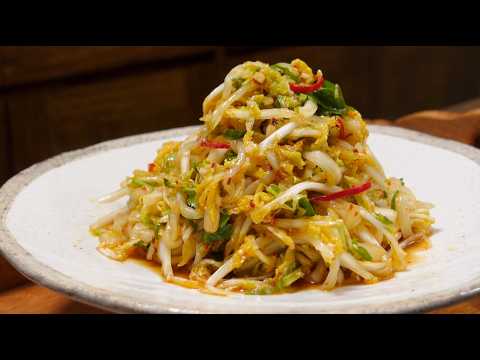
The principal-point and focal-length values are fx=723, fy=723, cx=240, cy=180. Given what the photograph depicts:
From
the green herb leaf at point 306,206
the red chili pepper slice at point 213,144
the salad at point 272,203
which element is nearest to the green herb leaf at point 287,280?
the salad at point 272,203

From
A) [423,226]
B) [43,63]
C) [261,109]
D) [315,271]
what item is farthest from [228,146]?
[43,63]

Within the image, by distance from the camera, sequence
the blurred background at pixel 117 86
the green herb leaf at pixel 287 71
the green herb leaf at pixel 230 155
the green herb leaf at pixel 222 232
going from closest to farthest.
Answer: the green herb leaf at pixel 222 232 < the green herb leaf at pixel 230 155 < the green herb leaf at pixel 287 71 < the blurred background at pixel 117 86

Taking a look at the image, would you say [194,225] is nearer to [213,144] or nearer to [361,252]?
[213,144]

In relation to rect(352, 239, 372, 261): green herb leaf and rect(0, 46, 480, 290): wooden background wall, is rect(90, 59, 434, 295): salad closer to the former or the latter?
rect(352, 239, 372, 261): green herb leaf

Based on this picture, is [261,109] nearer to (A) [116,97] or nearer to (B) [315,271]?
(B) [315,271]

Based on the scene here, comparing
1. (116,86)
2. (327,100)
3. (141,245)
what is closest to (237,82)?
(327,100)

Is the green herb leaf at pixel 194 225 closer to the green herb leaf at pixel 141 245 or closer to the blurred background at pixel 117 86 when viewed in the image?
the green herb leaf at pixel 141 245
